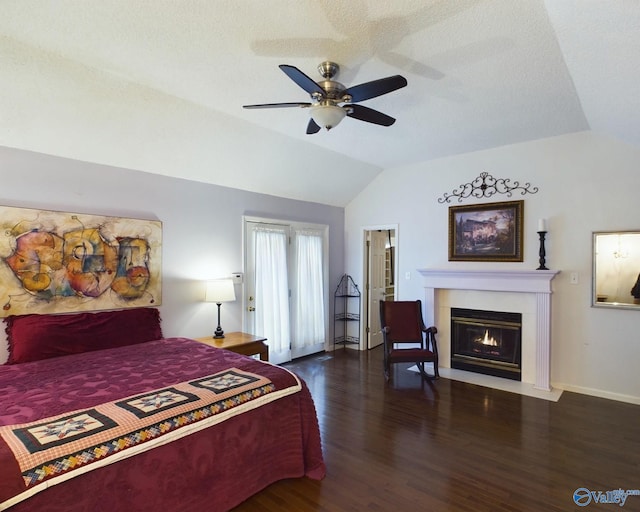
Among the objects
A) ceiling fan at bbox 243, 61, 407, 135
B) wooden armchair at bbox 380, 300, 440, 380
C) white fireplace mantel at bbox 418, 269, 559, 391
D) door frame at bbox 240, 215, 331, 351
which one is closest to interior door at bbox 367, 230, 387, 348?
door frame at bbox 240, 215, 331, 351

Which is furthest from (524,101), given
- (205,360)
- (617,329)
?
(205,360)

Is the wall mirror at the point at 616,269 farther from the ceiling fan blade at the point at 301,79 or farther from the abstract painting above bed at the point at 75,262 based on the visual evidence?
the abstract painting above bed at the point at 75,262

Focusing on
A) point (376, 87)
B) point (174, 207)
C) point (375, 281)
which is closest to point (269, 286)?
point (174, 207)

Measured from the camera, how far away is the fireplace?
4.46 m

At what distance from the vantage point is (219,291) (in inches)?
160

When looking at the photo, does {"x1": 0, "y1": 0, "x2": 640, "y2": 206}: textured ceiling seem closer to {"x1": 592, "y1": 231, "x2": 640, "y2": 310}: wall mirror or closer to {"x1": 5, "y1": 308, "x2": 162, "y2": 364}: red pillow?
{"x1": 592, "y1": 231, "x2": 640, "y2": 310}: wall mirror

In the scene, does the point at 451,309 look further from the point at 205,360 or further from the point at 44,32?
the point at 44,32

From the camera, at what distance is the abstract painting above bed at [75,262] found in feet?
9.98

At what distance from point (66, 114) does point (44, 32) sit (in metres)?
0.86

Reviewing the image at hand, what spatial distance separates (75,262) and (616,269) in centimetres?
538

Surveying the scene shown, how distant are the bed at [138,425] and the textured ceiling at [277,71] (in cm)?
182

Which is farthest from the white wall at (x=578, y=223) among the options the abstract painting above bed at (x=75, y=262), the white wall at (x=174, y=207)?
the abstract painting above bed at (x=75, y=262)

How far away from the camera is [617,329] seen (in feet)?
12.6

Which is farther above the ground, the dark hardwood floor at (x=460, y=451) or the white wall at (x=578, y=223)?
the white wall at (x=578, y=223)
